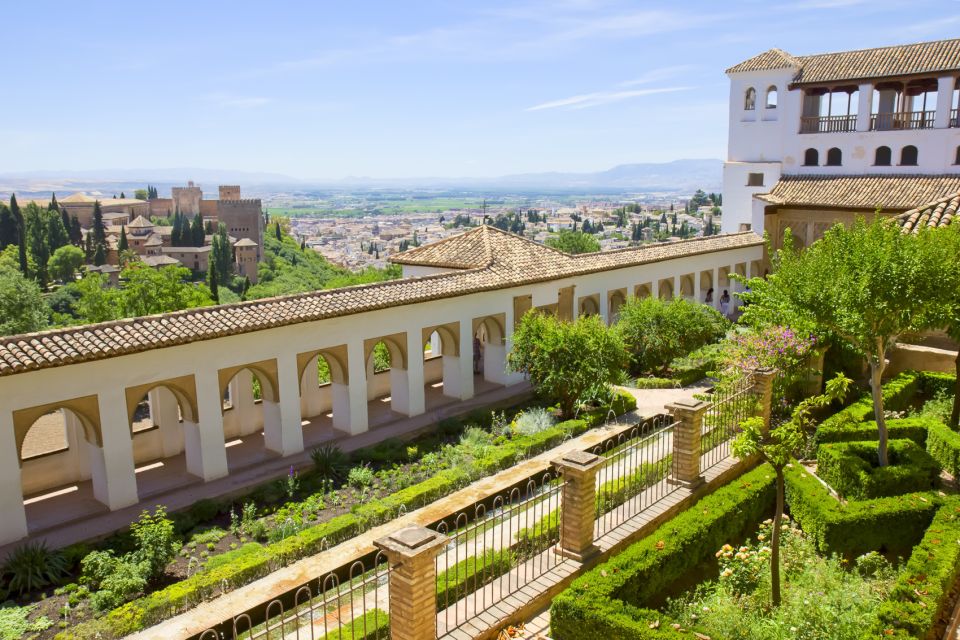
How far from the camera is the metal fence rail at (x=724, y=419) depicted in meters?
11.8

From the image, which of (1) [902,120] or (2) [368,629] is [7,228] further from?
A: (2) [368,629]

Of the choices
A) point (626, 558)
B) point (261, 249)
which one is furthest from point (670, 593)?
point (261, 249)

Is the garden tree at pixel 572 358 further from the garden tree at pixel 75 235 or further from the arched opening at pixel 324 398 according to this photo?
the garden tree at pixel 75 235

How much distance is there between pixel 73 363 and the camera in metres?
12.4

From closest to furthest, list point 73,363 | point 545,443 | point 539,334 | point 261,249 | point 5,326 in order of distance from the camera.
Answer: point 73,363
point 545,443
point 539,334
point 5,326
point 261,249

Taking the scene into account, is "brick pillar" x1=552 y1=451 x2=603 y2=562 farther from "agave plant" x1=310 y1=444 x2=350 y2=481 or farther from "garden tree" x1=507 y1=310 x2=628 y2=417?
"garden tree" x1=507 y1=310 x2=628 y2=417

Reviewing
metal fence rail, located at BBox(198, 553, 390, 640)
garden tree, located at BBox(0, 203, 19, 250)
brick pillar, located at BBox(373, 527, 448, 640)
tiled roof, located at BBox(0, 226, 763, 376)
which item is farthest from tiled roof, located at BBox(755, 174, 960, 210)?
garden tree, located at BBox(0, 203, 19, 250)

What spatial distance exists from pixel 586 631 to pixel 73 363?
374 inches

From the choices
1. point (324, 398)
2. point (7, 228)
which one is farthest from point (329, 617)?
point (7, 228)

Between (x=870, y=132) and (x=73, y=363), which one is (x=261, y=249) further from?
(x=73, y=363)

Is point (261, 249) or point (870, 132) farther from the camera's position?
point (261, 249)

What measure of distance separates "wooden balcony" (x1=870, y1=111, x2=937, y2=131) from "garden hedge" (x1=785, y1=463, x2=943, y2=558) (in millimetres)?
23935

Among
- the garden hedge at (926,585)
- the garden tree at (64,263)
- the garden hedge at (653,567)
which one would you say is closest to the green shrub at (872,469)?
the garden hedge at (926,585)

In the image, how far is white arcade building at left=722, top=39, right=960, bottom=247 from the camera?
91.7ft
